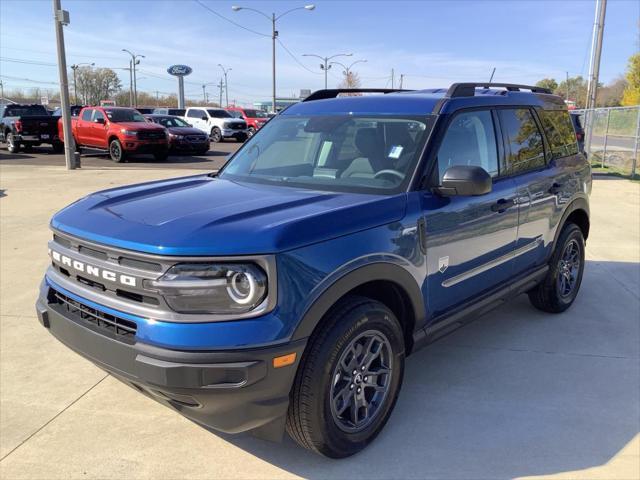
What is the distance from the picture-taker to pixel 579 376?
12.6 ft

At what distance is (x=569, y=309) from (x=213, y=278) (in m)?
3.99

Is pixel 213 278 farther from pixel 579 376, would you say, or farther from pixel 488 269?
pixel 579 376

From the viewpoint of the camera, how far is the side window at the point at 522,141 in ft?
13.3

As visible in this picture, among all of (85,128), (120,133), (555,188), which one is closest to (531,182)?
(555,188)

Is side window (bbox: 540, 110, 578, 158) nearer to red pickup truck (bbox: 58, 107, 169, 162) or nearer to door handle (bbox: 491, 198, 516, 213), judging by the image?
door handle (bbox: 491, 198, 516, 213)

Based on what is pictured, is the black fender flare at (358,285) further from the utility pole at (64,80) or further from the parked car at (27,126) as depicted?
the parked car at (27,126)

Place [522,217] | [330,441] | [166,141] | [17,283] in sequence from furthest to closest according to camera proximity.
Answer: [166,141] < [17,283] < [522,217] < [330,441]

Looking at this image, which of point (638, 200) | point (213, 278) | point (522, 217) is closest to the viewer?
point (213, 278)

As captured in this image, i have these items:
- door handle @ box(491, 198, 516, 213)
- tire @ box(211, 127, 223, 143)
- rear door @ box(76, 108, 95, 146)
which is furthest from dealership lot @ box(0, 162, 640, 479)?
tire @ box(211, 127, 223, 143)

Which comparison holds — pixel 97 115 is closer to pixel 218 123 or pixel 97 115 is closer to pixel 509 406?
pixel 218 123

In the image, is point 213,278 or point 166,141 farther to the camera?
point 166,141

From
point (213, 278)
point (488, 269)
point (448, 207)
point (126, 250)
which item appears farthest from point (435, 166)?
point (126, 250)

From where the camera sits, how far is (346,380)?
111 inches

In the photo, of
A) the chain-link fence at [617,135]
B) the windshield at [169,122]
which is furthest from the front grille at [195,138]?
the chain-link fence at [617,135]
